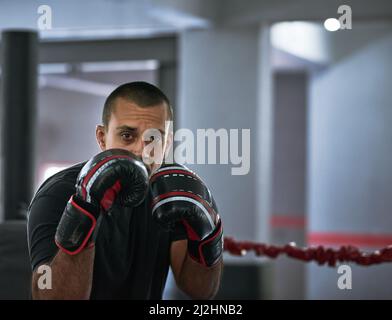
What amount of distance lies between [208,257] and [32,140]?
5.37ft

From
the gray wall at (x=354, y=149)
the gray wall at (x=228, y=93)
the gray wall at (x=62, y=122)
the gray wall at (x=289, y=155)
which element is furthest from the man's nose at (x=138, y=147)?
the gray wall at (x=62, y=122)

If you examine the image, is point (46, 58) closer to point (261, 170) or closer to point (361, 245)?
point (261, 170)

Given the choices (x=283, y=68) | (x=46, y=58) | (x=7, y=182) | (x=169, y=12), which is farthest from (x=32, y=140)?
(x=283, y=68)

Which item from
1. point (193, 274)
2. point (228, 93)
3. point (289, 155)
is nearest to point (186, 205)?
point (193, 274)

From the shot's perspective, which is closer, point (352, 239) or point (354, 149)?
point (354, 149)

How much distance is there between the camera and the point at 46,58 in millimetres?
3420

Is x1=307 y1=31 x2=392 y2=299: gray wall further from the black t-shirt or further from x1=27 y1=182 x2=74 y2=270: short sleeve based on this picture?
x1=27 y1=182 x2=74 y2=270: short sleeve

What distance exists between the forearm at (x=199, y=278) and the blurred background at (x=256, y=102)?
0.22 metres

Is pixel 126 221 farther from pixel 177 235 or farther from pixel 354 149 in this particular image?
pixel 354 149

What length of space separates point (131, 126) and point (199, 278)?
0.30 m

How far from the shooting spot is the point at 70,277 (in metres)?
1.19

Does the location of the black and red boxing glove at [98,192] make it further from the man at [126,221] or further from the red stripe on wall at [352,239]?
the red stripe on wall at [352,239]

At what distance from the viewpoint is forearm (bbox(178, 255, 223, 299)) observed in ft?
4.25

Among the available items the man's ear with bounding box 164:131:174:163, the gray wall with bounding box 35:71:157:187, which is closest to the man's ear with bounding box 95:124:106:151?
the man's ear with bounding box 164:131:174:163
